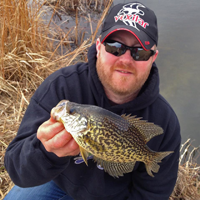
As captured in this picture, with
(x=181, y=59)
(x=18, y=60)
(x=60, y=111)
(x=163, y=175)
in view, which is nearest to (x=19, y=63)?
(x=18, y=60)

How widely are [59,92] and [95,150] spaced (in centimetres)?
86

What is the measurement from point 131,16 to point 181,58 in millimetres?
3924

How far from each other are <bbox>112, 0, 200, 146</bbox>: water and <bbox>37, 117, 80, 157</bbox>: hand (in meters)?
3.07

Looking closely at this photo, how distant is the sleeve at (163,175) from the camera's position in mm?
2318

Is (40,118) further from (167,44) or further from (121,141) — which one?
(167,44)

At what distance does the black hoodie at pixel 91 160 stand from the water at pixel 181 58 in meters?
2.05

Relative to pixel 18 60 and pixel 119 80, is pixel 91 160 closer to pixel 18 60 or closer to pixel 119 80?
pixel 119 80

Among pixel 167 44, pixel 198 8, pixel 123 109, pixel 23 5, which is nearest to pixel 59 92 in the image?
pixel 123 109

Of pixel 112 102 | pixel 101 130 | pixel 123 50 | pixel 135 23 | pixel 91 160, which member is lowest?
pixel 91 160

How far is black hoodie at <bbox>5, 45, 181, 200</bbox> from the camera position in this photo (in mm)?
2117

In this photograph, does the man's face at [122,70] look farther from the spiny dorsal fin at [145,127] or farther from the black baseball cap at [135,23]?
the spiny dorsal fin at [145,127]

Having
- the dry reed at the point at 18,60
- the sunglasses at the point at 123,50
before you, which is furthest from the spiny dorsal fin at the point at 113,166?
the dry reed at the point at 18,60

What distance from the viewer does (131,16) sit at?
218 centimetres

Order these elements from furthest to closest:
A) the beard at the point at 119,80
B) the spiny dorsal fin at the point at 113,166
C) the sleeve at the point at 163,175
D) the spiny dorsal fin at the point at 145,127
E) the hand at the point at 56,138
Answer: the sleeve at the point at 163,175 → the beard at the point at 119,80 → the spiny dorsal fin at the point at 113,166 → the spiny dorsal fin at the point at 145,127 → the hand at the point at 56,138
